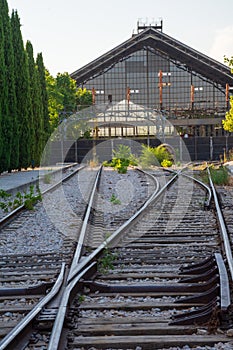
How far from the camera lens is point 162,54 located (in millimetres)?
56062

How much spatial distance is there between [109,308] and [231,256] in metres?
1.80

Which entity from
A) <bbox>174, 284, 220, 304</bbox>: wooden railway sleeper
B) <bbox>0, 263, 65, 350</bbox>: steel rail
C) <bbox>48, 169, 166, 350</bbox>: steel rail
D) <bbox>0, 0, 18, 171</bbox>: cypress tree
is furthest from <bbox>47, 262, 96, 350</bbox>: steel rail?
<bbox>0, 0, 18, 171</bbox>: cypress tree

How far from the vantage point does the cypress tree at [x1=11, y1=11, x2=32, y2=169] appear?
26.7 metres

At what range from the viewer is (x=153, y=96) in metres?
56.0

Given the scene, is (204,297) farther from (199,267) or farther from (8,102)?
(8,102)

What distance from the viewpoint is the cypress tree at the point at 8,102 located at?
23.0 meters

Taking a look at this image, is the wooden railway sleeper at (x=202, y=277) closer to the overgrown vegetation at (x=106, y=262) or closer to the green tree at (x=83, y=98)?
Answer: the overgrown vegetation at (x=106, y=262)

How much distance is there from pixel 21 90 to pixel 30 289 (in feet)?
73.8

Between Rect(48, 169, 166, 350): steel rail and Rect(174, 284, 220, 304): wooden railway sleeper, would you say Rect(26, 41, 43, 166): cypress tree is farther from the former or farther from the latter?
Rect(174, 284, 220, 304): wooden railway sleeper

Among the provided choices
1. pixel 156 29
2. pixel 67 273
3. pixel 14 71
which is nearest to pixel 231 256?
pixel 67 273

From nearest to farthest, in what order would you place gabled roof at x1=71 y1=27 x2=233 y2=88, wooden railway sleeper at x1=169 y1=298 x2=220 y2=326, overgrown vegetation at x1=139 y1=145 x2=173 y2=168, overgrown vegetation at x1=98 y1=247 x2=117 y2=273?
wooden railway sleeper at x1=169 y1=298 x2=220 y2=326
overgrown vegetation at x1=98 y1=247 x2=117 y2=273
overgrown vegetation at x1=139 y1=145 x2=173 y2=168
gabled roof at x1=71 y1=27 x2=233 y2=88

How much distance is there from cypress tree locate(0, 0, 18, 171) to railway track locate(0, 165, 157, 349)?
15.3 meters

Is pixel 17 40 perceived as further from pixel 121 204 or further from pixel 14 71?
pixel 121 204

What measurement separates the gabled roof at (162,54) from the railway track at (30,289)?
48.5m
